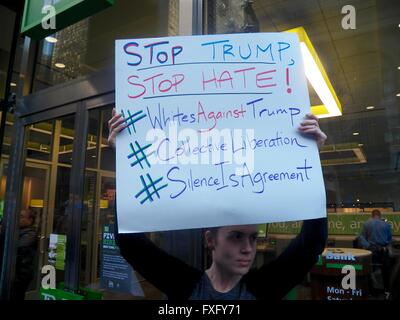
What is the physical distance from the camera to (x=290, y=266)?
5.53 feet

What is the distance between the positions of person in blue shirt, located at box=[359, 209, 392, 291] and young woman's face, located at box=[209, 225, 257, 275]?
135 cm

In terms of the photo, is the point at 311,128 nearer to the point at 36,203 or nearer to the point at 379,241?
the point at 379,241

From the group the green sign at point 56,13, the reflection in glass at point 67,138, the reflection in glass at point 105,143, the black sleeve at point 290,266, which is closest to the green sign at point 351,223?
the black sleeve at point 290,266

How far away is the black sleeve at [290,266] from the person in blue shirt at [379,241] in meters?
1.19

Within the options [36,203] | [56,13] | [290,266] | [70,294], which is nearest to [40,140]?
[36,203]

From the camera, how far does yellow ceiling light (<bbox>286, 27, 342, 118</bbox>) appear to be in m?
Result: 3.64

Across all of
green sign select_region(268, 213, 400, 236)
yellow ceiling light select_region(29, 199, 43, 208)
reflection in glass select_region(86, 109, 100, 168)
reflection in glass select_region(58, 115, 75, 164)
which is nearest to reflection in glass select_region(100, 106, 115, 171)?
reflection in glass select_region(86, 109, 100, 168)

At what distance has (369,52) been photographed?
4.54m

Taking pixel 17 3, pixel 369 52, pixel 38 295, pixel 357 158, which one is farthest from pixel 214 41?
pixel 357 158

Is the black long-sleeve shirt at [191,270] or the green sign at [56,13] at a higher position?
the green sign at [56,13]

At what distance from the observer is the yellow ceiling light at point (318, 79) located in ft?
11.9

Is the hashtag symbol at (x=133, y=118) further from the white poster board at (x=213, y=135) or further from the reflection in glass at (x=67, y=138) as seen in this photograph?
the reflection in glass at (x=67, y=138)

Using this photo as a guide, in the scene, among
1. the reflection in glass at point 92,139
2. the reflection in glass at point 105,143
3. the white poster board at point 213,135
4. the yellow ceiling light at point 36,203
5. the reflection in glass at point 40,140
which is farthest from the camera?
the yellow ceiling light at point 36,203
